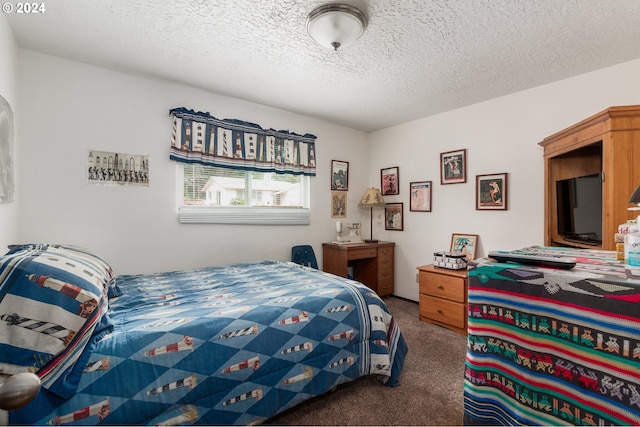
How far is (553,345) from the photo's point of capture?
77cm

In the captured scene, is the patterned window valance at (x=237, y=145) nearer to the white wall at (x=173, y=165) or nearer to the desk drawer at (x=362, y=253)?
the white wall at (x=173, y=165)

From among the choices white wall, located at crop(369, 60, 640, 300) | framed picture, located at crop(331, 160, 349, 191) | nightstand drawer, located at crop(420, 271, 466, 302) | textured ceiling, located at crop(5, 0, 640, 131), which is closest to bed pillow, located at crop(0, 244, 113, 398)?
textured ceiling, located at crop(5, 0, 640, 131)

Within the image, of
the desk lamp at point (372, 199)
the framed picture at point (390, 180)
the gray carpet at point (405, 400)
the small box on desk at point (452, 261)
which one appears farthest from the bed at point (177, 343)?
the framed picture at point (390, 180)

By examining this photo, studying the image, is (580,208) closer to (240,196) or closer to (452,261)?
(452,261)

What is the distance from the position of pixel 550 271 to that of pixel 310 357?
51.8 inches

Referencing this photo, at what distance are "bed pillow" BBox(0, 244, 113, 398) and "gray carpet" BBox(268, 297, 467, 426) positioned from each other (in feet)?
3.47

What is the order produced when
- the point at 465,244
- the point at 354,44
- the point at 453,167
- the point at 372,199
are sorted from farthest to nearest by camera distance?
the point at 372,199 < the point at 453,167 < the point at 465,244 < the point at 354,44

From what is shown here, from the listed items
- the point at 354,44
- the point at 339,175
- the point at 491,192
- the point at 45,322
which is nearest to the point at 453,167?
the point at 491,192

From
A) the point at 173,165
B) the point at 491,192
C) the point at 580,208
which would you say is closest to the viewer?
the point at 580,208

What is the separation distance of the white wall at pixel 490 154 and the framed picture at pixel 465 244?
0.07 metres

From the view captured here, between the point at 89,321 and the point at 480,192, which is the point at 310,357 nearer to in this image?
the point at 89,321

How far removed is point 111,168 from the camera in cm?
255

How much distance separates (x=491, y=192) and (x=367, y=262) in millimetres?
1789

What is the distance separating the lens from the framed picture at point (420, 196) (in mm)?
3742
